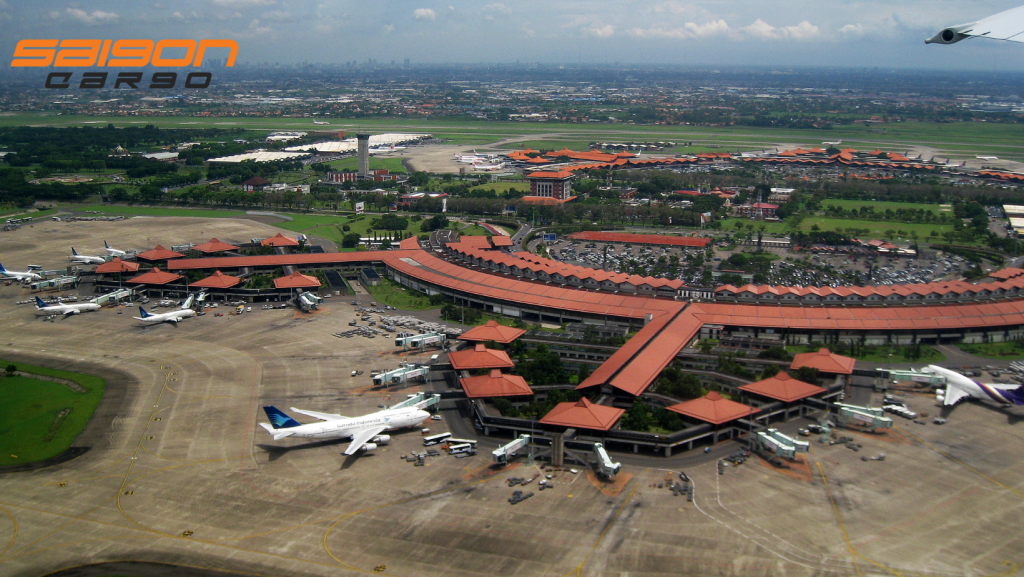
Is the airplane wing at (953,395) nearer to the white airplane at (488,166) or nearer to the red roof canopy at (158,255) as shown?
the red roof canopy at (158,255)

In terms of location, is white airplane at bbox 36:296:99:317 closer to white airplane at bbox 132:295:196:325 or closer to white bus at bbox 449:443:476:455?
white airplane at bbox 132:295:196:325

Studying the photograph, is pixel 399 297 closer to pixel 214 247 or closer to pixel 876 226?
pixel 214 247

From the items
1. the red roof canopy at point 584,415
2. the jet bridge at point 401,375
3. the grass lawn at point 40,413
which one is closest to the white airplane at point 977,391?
the red roof canopy at point 584,415

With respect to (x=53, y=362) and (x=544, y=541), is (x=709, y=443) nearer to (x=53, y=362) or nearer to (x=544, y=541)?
(x=544, y=541)

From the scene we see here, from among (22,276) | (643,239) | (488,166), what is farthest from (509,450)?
(488,166)

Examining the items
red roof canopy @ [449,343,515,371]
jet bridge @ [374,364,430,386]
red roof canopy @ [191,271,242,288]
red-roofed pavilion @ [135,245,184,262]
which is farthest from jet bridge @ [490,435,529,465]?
red-roofed pavilion @ [135,245,184,262]

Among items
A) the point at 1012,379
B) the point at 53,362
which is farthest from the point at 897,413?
the point at 53,362
